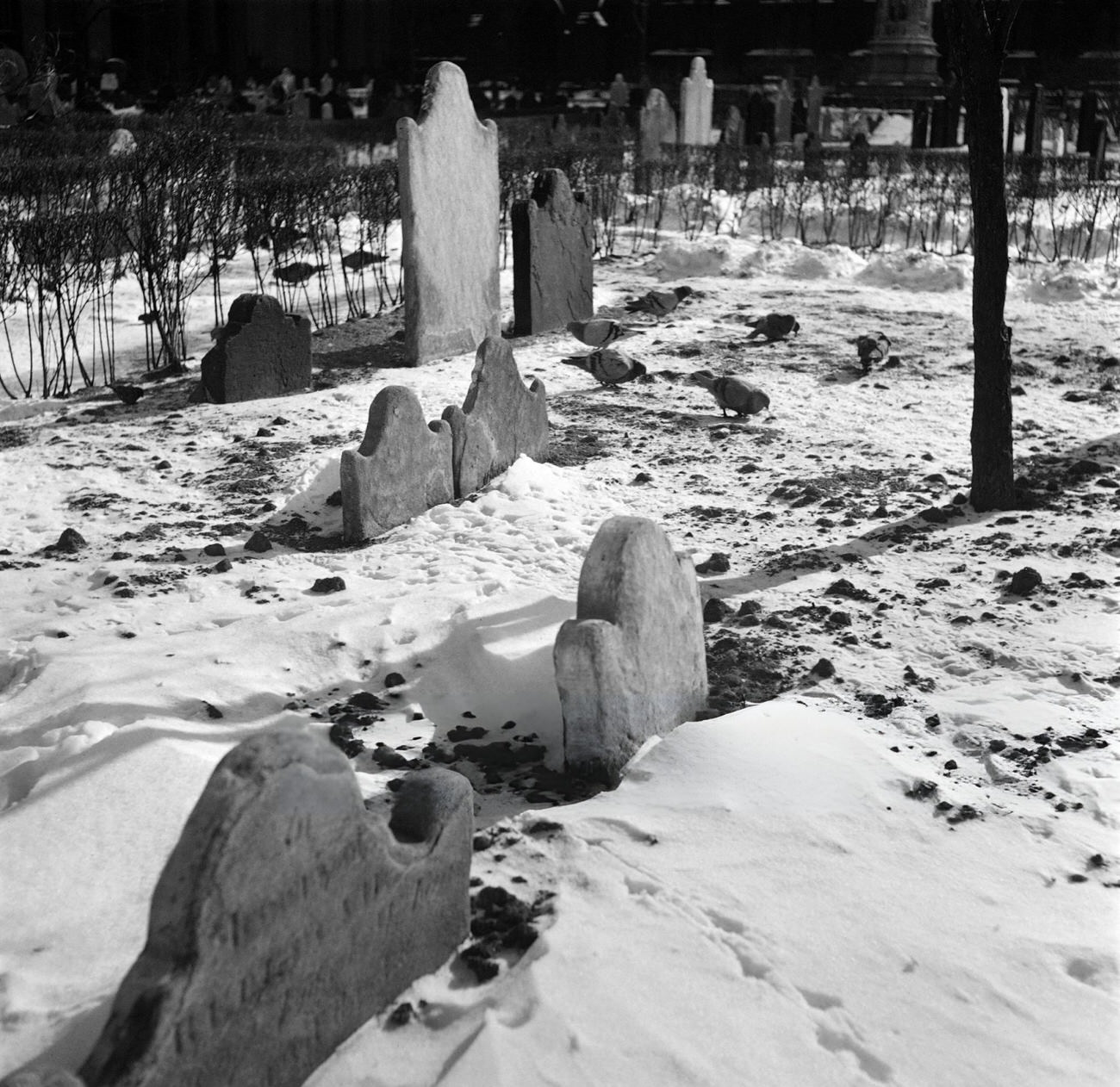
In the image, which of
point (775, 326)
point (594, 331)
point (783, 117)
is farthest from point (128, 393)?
point (783, 117)

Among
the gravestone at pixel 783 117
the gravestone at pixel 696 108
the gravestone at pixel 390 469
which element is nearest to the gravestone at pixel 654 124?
the gravestone at pixel 696 108

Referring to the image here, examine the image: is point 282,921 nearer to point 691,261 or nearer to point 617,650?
point 617,650

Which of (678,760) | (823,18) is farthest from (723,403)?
(823,18)

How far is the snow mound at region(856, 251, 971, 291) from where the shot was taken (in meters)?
12.9

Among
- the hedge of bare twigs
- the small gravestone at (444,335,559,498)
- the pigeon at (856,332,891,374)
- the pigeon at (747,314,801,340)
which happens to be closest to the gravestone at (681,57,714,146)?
the hedge of bare twigs

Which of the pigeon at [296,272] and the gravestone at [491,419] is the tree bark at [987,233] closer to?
the gravestone at [491,419]

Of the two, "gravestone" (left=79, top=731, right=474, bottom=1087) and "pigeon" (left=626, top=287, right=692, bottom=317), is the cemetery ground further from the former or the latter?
"pigeon" (left=626, top=287, right=692, bottom=317)

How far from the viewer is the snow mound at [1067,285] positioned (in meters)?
12.1

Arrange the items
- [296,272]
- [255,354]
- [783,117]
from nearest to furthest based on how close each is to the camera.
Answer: [255,354], [296,272], [783,117]

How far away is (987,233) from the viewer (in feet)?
20.2

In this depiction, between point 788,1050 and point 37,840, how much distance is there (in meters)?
2.06

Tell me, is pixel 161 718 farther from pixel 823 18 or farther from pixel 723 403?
pixel 823 18

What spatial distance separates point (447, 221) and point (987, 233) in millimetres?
4484

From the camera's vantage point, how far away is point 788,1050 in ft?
9.01
